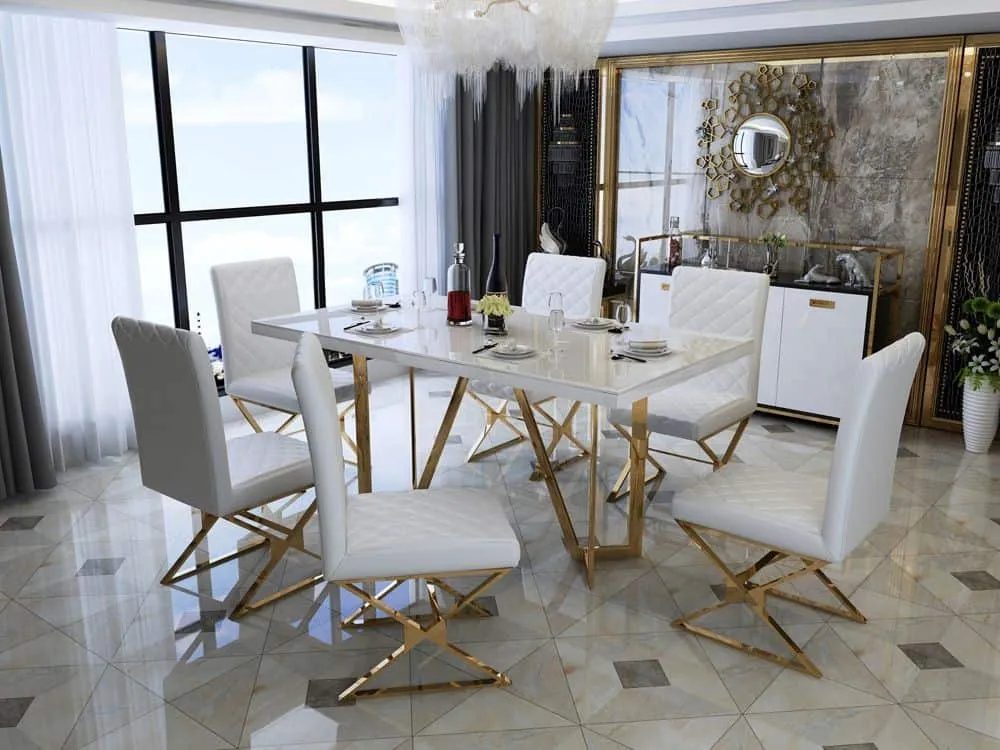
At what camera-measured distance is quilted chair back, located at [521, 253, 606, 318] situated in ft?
16.1

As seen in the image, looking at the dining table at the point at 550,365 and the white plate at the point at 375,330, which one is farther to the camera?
the white plate at the point at 375,330

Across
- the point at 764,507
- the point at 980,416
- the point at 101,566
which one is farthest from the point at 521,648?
the point at 980,416

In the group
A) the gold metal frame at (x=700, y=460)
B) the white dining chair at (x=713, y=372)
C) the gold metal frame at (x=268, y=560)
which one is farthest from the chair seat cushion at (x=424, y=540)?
the gold metal frame at (x=700, y=460)

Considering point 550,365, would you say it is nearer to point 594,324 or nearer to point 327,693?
point 594,324

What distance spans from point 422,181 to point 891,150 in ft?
9.12

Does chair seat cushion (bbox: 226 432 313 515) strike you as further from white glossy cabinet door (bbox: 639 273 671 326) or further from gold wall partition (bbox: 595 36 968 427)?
gold wall partition (bbox: 595 36 968 427)

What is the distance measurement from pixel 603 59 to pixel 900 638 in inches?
169

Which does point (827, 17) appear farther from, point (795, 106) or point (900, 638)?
point (900, 638)

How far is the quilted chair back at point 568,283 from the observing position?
16.1 ft

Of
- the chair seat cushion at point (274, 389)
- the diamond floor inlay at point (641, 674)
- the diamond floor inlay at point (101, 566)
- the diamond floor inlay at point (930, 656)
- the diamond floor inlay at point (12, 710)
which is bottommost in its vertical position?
the diamond floor inlay at point (12, 710)

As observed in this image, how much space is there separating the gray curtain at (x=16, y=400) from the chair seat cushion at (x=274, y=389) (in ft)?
2.82

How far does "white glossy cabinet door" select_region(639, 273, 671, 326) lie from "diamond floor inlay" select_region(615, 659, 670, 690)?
3076 mm

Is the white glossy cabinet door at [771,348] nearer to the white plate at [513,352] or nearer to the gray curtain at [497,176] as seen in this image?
the gray curtain at [497,176]

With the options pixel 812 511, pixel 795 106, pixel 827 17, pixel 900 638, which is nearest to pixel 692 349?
pixel 812 511
